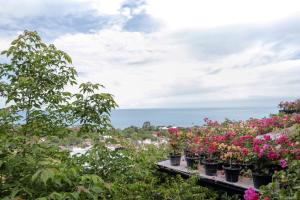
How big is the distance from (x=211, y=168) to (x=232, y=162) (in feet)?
1.56

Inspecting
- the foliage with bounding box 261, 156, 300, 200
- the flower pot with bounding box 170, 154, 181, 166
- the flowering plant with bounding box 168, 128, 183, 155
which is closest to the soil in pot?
the foliage with bounding box 261, 156, 300, 200

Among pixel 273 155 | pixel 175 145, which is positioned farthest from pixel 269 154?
pixel 175 145

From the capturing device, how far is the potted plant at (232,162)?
202 inches

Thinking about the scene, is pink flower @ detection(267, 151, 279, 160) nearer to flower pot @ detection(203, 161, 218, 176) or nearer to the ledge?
the ledge

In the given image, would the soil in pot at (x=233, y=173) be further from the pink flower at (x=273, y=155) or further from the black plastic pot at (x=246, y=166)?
the pink flower at (x=273, y=155)

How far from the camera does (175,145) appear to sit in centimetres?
703

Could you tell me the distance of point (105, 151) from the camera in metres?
3.80

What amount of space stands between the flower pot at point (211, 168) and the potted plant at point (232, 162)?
0.63 ft

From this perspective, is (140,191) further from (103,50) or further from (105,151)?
(103,50)

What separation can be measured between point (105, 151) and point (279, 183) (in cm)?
196

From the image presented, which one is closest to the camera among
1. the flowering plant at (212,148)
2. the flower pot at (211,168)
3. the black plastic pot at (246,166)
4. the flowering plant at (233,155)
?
the black plastic pot at (246,166)

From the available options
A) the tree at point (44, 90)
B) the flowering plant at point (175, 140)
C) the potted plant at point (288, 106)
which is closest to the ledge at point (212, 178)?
the flowering plant at point (175, 140)

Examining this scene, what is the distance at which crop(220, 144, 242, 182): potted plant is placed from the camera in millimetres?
5141

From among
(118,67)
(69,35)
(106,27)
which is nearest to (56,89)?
(69,35)
